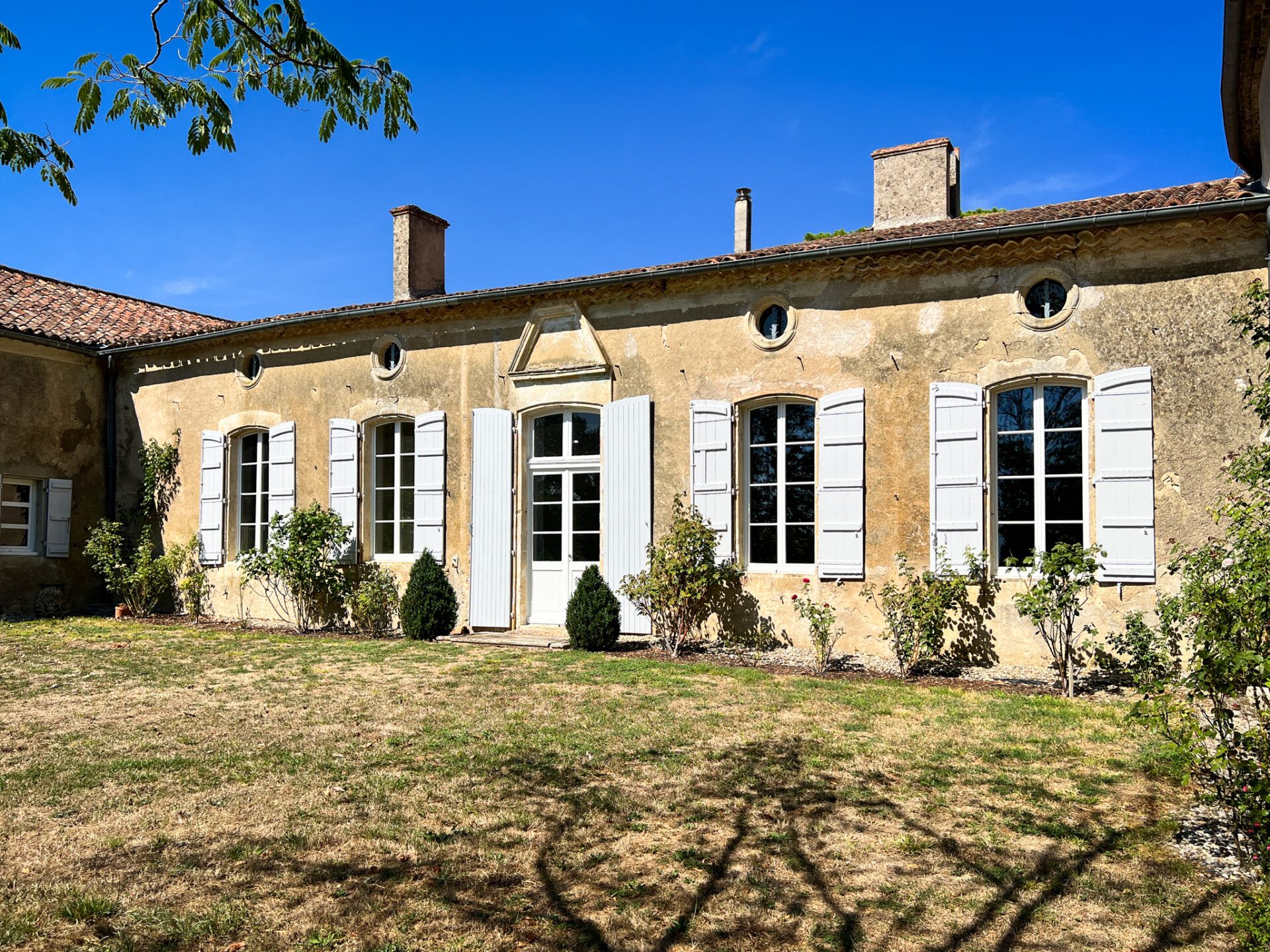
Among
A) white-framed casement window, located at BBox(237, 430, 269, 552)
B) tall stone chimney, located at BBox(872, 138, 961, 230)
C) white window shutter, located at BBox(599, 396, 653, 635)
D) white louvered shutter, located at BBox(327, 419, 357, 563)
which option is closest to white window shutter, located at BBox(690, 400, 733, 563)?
white window shutter, located at BBox(599, 396, 653, 635)

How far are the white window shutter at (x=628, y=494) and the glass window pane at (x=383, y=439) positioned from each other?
3.02 metres

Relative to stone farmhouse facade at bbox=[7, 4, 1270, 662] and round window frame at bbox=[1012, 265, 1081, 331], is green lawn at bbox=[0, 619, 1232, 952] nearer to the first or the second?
stone farmhouse facade at bbox=[7, 4, 1270, 662]

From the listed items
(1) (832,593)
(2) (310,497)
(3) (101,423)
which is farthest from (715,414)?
(3) (101,423)

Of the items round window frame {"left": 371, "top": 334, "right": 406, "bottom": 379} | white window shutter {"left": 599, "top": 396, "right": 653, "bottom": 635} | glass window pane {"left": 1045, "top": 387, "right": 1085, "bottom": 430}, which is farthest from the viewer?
round window frame {"left": 371, "top": 334, "right": 406, "bottom": 379}

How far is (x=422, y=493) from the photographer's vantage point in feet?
35.3

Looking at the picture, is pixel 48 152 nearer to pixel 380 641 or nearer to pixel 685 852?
pixel 685 852

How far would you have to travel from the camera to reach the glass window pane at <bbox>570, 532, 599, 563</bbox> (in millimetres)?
10094

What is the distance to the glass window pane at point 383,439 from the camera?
11352mm

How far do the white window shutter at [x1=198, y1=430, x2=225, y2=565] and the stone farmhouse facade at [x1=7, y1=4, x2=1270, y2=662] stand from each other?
4 cm

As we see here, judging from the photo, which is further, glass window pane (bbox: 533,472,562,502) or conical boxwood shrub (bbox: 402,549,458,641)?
glass window pane (bbox: 533,472,562,502)

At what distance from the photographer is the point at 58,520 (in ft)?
41.1

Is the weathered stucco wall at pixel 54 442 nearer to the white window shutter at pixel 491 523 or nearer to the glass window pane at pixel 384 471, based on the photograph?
the glass window pane at pixel 384 471

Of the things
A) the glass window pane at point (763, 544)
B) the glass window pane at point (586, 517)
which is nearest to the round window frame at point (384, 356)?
the glass window pane at point (586, 517)

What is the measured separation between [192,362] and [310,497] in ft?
9.34
